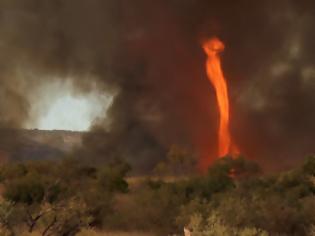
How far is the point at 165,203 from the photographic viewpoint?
98.9ft

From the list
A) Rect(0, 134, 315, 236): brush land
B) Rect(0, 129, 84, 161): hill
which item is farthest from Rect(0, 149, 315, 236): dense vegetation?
Rect(0, 129, 84, 161): hill

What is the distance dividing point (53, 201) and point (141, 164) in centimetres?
2845

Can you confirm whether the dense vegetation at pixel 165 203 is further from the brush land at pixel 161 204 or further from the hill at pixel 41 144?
the hill at pixel 41 144

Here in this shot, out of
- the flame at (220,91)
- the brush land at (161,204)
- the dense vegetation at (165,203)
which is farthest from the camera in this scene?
the flame at (220,91)

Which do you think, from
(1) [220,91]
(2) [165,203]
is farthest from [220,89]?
(2) [165,203]

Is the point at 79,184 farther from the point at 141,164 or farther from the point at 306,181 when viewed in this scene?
the point at 141,164

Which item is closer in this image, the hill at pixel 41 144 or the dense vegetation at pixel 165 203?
the dense vegetation at pixel 165 203

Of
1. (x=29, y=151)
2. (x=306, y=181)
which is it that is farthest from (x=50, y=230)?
(x=29, y=151)

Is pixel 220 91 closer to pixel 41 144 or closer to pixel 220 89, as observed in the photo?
pixel 220 89

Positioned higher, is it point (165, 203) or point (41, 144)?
point (41, 144)

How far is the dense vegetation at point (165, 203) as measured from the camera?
2342cm

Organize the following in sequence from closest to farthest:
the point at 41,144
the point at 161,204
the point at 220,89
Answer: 1. the point at 161,204
2. the point at 220,89
3. the point at 41,144

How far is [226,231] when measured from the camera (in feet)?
→ 62.4

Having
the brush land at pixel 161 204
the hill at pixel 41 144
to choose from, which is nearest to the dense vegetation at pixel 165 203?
the brush land at pixel 161 204
